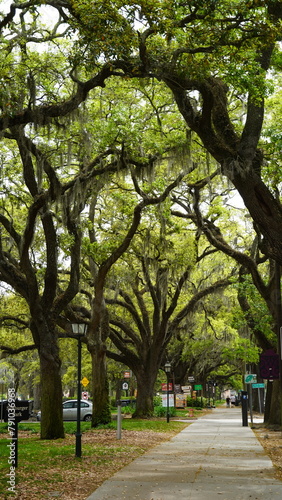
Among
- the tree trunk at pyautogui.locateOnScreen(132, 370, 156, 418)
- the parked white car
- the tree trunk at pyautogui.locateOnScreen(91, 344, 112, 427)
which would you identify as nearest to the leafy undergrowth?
the tree trunk at pyautogui.locateOnScreen(91, 344, 112, 427)

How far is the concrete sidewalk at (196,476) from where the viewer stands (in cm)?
911

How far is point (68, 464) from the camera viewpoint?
12.2m

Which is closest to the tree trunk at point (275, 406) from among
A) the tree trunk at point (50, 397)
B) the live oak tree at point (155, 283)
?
the live oak tree at point (155, 283)

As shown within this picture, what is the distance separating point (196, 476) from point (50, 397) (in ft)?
24.5

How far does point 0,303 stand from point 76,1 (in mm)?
20486

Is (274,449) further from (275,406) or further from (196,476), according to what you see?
(275,406)

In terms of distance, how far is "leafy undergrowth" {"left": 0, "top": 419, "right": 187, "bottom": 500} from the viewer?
9275 millimetres

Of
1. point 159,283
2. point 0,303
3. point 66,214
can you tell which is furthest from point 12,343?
point 66,214

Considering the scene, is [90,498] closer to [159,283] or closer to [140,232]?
[140,232]

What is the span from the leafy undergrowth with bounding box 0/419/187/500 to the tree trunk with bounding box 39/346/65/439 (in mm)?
403

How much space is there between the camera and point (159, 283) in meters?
27.3

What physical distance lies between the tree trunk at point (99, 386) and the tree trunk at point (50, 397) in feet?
16.6

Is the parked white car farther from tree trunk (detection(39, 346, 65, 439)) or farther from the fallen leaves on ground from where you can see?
tree trunk (detection(39, 346, 65, 439))

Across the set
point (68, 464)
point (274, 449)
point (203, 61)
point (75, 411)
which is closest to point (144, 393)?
point (75, 411)
